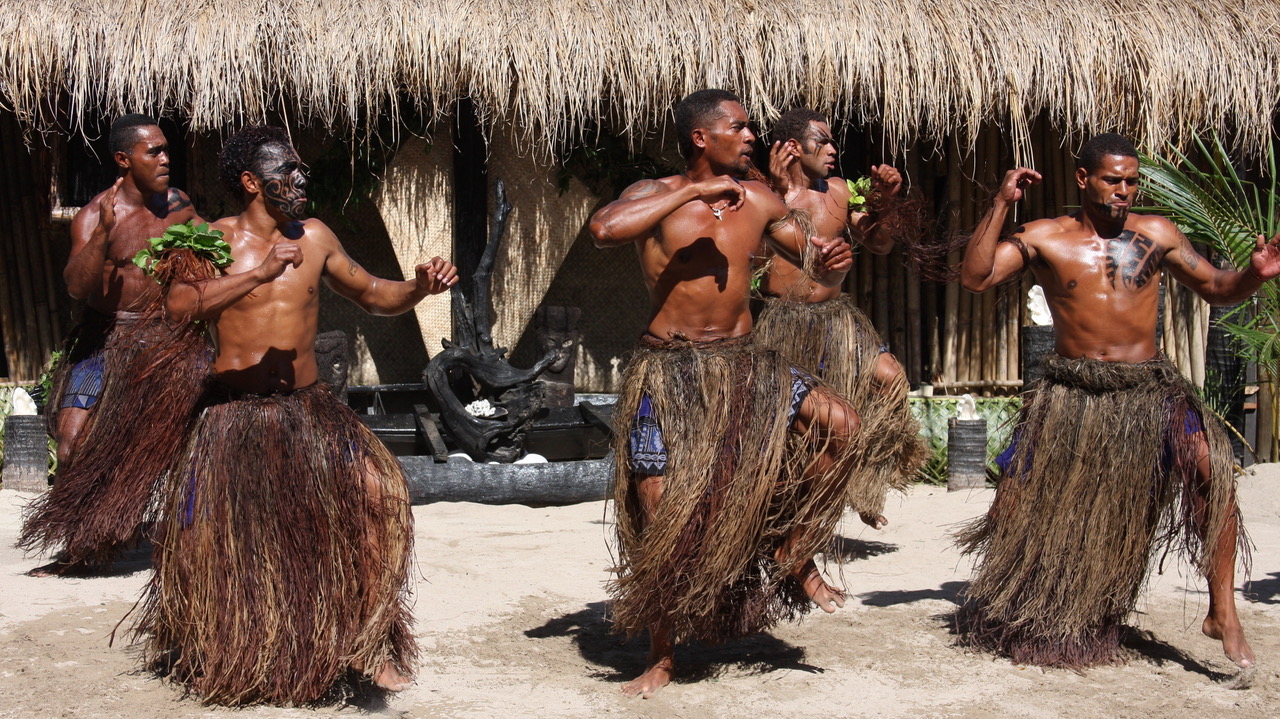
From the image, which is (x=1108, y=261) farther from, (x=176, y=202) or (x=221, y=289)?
(x=176, y=202)

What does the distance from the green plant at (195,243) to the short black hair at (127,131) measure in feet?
5.30

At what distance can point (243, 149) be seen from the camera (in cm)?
366

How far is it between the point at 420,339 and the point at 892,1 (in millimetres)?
3288

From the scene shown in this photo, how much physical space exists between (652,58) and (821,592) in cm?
322

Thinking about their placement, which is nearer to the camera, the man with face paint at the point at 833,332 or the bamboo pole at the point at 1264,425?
the man with face paint at the point at 833,332

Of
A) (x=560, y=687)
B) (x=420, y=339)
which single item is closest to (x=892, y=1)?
(x=420, y=339)

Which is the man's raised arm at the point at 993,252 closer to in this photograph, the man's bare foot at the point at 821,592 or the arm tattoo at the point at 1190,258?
the arm tattoo at the point at 1190,258

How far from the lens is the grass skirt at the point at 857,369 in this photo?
4961 mm

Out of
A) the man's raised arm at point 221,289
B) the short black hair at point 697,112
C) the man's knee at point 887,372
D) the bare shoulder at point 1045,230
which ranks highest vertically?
the short black hair at point 697,112

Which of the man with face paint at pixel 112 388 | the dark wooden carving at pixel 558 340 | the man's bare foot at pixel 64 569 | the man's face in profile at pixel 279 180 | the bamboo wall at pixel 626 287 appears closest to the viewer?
the man's face in profile at pixel 279 180

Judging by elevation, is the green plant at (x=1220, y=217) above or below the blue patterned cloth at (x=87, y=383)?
above

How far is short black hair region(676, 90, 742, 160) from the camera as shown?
3771mm

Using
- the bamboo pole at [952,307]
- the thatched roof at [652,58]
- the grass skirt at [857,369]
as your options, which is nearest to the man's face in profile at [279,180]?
the grass skirt at [857,369]

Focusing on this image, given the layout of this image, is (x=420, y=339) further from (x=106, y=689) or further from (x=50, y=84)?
(x=106, y=689)
